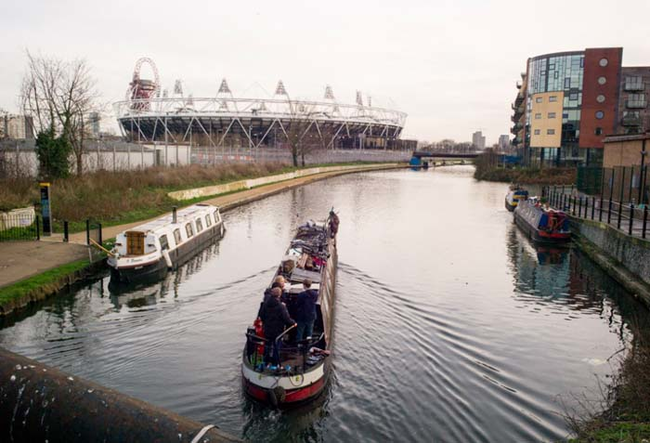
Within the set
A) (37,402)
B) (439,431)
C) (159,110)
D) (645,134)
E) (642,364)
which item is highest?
(159,110)

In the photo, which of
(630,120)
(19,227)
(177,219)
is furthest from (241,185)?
(630,120)

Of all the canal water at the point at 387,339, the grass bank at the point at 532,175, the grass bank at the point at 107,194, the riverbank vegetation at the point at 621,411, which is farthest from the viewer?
the grass bank at the point at 532,175

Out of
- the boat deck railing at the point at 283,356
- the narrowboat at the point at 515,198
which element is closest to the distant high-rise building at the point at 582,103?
the narrowboat at the point at 515,198

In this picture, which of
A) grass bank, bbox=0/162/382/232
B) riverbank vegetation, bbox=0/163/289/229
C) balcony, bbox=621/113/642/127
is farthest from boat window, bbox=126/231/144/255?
balcony, bbox=621/113/642/127

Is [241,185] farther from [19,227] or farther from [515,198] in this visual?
[19,227]

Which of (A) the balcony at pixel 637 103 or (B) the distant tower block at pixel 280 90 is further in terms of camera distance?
(B) the distant tower block at pixel 280 90

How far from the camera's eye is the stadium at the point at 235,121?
96688 millimetres

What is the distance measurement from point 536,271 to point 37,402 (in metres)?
21.9

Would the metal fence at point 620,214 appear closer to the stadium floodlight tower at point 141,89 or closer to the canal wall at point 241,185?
the canal wall at point 241,185

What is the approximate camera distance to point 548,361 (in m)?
12.7

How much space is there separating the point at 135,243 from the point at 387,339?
1021cm

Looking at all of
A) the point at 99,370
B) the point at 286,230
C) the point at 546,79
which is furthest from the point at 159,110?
the point at 99,370

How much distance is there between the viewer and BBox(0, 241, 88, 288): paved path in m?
16.4

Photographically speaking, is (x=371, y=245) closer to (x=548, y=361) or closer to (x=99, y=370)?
(x=548, y=361)
